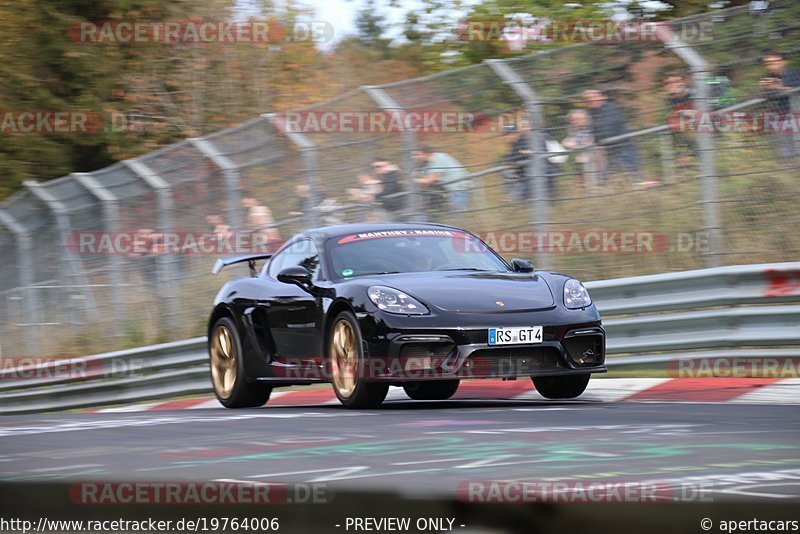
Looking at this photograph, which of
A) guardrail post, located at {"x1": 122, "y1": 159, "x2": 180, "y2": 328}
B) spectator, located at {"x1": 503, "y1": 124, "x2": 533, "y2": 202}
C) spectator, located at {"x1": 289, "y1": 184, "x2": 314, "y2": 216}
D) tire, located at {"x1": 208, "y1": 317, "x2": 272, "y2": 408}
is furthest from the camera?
guardrail post, located at {"x1": 122, "y1": 159, "x2": 180, "y2": 328}

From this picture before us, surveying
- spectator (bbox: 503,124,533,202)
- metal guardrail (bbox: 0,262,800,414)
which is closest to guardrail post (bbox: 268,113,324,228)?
spectator (bbox: 503,124,533,202)

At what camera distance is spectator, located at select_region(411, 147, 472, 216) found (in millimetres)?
11594

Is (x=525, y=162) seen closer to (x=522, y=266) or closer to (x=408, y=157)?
(x=408, y=157)

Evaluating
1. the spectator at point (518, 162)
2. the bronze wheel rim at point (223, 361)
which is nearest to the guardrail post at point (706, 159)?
the spectator at point (518, 162)

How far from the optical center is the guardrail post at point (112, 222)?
50.3ft

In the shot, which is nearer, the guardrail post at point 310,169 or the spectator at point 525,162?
the spectator at point 525,162

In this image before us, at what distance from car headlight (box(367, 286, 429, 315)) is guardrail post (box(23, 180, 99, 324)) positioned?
28.9 ft

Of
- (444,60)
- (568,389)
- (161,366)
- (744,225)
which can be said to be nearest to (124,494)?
(568,389)

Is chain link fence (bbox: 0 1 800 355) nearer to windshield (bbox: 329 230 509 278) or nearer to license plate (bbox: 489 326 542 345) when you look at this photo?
windshield (bbox: 329 230 509 278)

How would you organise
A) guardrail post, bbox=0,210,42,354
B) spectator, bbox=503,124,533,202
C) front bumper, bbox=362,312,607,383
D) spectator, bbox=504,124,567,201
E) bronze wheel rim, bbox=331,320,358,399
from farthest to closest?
guardrail post, bbox=0,210,42,354, spectator, bbox=503,124,533,202, spectator, bbox=504,124,567,201, bronze wheel rim, bbox=331,320,358,399, front bumper, bbox=362,312,607,383

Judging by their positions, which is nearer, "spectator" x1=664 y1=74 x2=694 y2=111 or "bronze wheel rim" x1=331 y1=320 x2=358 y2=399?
"bronze wheel rim" x1=331 y1=320 x2=358 y2=399

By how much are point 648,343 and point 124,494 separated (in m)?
7.03

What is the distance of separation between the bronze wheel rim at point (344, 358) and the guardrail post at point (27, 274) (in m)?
9.40

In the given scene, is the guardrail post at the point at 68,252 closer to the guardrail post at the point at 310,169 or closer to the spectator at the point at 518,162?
the guardrail post at the point at 310,169
